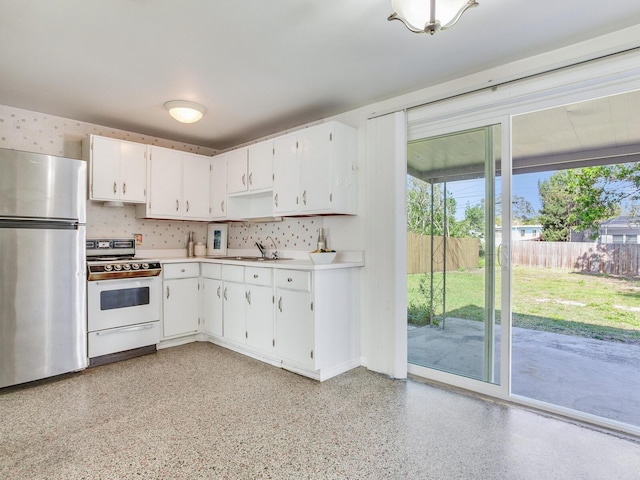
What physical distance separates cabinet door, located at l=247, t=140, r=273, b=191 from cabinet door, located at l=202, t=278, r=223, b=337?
3.83 ft

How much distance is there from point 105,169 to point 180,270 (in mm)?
1315

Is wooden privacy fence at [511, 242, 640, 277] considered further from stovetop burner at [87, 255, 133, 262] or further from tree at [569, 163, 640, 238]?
stovetop burner at [87, 255, 133, 262]

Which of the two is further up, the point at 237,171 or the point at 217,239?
the point at 237,171

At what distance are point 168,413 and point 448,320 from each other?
2253mm

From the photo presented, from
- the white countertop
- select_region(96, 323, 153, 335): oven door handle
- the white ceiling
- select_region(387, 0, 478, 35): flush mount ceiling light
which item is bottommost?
select_region(96, 323, 153, 335): oven door handle

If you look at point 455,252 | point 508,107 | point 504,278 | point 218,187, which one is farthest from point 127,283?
point 508,107

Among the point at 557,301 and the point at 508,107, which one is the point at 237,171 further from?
the point at 557,301

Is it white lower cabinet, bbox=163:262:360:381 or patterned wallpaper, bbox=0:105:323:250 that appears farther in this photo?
patterned wallpaper, bbox=0:105:323:250

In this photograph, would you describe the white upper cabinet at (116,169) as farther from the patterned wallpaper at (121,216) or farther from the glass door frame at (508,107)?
the glass door frame at (508,107)

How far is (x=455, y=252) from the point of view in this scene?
9.61 ft

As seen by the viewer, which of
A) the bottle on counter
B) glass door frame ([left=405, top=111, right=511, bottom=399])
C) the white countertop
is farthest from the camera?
the bottle on counter

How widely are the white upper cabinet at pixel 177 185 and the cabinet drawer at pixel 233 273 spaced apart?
1.00 m

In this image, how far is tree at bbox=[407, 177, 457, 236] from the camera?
9.70 feet

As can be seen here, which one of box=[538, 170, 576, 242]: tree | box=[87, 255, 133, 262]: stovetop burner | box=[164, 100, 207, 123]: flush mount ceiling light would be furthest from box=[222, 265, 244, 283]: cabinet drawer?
box=[538, 170, 576, 242]: tree
